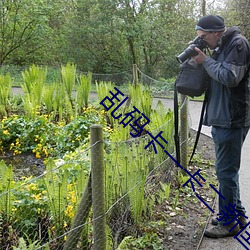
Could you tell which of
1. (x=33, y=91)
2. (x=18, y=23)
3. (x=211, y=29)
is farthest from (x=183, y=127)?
(x=18, y=23)

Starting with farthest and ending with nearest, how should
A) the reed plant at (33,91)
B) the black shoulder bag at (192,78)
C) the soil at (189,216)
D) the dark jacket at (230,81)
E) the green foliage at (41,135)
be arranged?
the reed plant at (33,91)
the green foliage at (41,135)
the soil at (189,216)
the black shoulder bag at (192,78)
the dark jacket at (230,81)

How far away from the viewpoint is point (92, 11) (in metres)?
16.0

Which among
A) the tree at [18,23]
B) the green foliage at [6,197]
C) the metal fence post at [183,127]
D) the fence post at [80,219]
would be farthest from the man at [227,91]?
the tree at [18,23]

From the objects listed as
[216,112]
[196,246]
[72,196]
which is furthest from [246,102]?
[72,196]

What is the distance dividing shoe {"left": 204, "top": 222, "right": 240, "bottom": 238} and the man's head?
1.62 m

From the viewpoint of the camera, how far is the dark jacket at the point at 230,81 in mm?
2814

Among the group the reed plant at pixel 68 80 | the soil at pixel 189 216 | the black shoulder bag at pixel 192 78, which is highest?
the black shoulder bag at pixel 192 78

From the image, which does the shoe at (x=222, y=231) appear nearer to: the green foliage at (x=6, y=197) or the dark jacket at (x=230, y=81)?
the dark jacket at (x=230, y=81)

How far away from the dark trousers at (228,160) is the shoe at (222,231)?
0.11m

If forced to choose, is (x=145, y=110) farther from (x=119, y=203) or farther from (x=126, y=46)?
(x=126, y=46)

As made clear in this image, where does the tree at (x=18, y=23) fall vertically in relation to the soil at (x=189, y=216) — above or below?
above

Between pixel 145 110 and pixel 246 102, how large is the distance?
341 centimetres

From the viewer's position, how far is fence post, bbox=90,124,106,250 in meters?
2.40

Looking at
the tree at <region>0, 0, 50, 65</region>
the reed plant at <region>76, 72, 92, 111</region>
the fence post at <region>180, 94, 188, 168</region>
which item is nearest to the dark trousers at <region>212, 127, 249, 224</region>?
the fence post at <region>180, 94, 188, 168</region>
